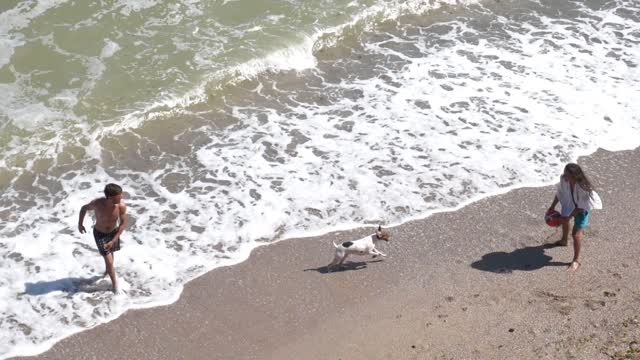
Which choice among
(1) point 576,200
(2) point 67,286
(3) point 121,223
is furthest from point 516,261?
(2) point 67,286

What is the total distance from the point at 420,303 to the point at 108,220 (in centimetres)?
352

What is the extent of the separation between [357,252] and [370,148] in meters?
2.98

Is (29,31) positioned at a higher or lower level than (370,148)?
higher

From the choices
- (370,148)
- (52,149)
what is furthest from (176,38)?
(370,148)

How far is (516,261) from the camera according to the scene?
880cm

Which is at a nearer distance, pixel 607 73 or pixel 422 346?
pixel 422 346

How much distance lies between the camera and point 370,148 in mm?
11078

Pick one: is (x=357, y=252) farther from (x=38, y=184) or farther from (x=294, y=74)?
(x=294, y=74)

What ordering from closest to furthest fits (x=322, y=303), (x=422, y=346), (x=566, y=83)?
1. (x=422, y=346)
2. (x=322, y=303)
3. (x=566, y=83)

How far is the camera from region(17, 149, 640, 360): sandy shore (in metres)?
7.50

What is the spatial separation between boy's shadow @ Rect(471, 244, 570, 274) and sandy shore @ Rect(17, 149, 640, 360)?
0.02m

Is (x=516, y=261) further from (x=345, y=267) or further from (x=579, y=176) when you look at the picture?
(x=345, y=267)

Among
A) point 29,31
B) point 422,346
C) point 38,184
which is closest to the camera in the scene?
point 422,346

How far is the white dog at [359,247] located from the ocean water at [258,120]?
0.91 metres
